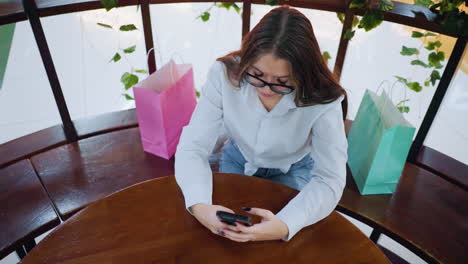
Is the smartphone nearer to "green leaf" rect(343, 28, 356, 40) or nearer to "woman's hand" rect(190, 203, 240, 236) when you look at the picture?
"woman's hand" rect(190, 203, 240, 236)

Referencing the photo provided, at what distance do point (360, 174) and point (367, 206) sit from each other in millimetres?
140

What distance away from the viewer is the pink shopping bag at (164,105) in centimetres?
146

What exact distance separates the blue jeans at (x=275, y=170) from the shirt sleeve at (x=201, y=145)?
23cm

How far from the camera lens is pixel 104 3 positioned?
1386 mm

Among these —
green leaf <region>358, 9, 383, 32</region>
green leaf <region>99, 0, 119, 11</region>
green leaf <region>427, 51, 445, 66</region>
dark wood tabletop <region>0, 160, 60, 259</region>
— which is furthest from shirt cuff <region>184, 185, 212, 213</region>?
green leaf <region>427, 51, 445, 66</region>

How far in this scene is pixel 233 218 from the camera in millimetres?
951

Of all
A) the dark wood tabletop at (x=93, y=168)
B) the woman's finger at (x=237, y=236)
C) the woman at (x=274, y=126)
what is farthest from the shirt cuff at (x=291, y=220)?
the dark wood tabletop at (x=93, y=168)

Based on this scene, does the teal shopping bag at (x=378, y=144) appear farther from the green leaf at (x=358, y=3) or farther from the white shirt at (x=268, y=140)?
the green leaf at (x=358, y=3)

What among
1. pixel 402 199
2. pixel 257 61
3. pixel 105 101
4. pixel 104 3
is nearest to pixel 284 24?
pixel 257 61

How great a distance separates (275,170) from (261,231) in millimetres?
578

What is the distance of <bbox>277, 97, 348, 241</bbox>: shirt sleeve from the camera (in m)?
0.99

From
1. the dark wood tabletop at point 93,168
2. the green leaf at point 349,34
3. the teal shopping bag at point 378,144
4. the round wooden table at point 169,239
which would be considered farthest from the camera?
the green leaf at point 349,34

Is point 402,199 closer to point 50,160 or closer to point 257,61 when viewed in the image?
point 257,61

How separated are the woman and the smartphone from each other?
2 cm
